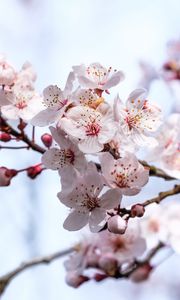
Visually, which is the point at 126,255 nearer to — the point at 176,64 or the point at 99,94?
Answer: the point at 99,94

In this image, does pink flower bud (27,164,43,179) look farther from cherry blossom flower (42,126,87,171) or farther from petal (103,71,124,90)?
petal (103,71,124,90)

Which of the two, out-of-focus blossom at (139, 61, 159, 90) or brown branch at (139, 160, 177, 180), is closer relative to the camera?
brown branch at (139, 160, 177, 180)

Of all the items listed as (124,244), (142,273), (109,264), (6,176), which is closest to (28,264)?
(109,264)

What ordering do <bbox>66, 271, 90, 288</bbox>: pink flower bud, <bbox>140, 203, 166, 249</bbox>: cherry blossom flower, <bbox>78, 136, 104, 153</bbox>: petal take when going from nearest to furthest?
<bbox>78, 136, 104, 153</bbox>: petal
<bbox>66, 271, 90, 288</bbox>: pink flower bud
<bbox>140, 203, 166, 249</bbox>: cherry blossom flower

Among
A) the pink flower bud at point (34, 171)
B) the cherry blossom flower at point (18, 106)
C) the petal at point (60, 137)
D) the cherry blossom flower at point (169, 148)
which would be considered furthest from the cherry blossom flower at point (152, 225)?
the petal at point (60, 137)

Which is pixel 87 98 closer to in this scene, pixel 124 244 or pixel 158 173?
pixel 158 173

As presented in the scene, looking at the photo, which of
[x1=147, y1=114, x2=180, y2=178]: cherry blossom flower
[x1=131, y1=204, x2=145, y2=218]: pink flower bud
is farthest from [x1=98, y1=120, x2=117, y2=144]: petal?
[x1=147, y1=114, x2=180, y2=178]: cherry blossom flower
